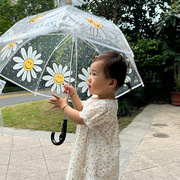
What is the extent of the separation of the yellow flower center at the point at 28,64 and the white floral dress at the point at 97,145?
45.2 inches

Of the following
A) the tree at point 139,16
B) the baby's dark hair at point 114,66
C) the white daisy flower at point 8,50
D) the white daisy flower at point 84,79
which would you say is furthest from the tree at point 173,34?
the baby's dark hair at point 114,66

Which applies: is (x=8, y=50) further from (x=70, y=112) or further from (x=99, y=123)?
(x=99, y=123)

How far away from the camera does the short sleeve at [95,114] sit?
1336 mm

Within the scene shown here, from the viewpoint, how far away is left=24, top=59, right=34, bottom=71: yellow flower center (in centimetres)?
225

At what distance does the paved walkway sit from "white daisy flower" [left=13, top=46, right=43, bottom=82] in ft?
2.72

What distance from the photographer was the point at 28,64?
2.27 metres

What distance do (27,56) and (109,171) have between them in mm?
1599

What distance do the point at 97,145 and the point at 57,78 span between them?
3.67ft

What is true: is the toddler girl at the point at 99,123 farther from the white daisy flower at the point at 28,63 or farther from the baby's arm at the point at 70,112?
Answer: the white daisy flower at the point at 28,63

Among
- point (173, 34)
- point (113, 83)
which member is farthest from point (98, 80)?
point (173, 34)

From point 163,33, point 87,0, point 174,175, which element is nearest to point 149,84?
point 163,33

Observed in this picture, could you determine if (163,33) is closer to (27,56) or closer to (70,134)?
(70,134)

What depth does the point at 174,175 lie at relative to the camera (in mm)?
2568

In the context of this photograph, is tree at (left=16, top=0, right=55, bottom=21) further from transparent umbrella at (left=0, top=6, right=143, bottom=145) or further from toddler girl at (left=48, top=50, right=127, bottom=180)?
toddler girl at (left=48, top=50, right=127, bottom=180)
